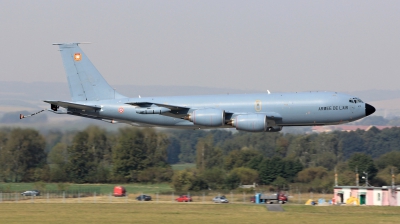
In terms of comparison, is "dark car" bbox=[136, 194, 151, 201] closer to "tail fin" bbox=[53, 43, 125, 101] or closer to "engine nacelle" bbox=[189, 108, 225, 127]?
"tail fin" bbox=[53, 43, 125, 101]

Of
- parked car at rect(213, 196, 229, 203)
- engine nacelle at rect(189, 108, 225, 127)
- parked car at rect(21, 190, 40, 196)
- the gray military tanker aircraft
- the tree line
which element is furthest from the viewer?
the tree line

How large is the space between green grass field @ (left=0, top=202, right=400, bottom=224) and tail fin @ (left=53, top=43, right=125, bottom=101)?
9.99m

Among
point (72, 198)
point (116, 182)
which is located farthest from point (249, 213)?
point (116, 182)

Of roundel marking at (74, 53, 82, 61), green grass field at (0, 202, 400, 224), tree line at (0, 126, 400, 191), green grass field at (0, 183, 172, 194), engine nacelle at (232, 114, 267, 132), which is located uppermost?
roundel marking at (74, 53, 82, 61)

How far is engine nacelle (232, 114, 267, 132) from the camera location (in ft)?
165

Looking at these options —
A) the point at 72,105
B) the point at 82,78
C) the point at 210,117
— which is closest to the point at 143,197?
the point at 82,78

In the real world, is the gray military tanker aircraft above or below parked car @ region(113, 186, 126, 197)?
above

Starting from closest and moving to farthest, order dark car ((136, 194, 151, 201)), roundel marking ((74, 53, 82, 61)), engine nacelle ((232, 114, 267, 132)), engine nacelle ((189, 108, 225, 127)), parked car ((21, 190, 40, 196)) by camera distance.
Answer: engine nacelle ((232, 114, 267, 132)) → engine nacelle ((189, 108, 225, 127)) → roundel marking ((74, 53, 82, 61)) → dark car ((136, 194, 151, 201)) → parked car ((21, 190, 40, 196))

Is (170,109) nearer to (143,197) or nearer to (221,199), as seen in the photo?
(221,199)

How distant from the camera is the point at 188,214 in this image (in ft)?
141

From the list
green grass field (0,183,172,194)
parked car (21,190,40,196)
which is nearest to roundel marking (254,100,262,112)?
green grass field (0,183,172,194)

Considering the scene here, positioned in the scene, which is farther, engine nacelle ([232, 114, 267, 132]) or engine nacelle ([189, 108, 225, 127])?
engine nacelle ([189, 108, 225, 127])

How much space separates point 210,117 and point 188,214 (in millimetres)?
10252

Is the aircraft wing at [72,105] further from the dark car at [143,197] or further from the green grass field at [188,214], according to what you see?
the dark car at [143,197]
